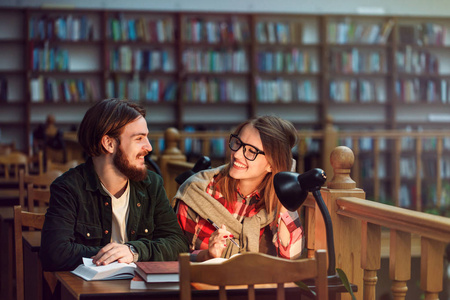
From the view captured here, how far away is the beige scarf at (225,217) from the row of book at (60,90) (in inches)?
214

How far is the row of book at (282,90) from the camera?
24.9 feet

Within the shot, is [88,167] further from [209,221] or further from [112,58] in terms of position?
[112,58]

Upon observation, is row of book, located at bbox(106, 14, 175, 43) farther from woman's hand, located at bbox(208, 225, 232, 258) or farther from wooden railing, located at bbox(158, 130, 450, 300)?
woman's hand, located at bbox(208, 225, 232, 258)

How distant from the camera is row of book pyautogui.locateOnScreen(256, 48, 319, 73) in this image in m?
7.53

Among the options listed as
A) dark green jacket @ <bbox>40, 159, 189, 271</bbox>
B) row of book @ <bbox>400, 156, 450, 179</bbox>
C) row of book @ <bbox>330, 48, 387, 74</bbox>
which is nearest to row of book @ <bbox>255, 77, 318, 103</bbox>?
row of book @ <bbox>330, 48, 387, 74</bbox>

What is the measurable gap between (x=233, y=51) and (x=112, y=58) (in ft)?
4.66

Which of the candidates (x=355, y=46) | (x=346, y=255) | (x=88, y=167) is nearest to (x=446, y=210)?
(x=355, y=46)

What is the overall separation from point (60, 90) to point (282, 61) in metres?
2.62

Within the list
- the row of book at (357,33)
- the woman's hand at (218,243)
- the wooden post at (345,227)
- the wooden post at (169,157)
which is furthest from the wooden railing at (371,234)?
the row of book at (357,33)

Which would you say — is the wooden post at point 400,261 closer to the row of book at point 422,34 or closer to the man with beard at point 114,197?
the man with beard at point 114,197

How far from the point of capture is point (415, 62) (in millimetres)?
7719

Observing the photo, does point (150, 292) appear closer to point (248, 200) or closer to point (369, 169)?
point (248, 200)

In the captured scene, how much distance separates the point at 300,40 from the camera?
7.52 metres

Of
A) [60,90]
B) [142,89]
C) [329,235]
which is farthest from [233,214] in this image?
[60,90]
